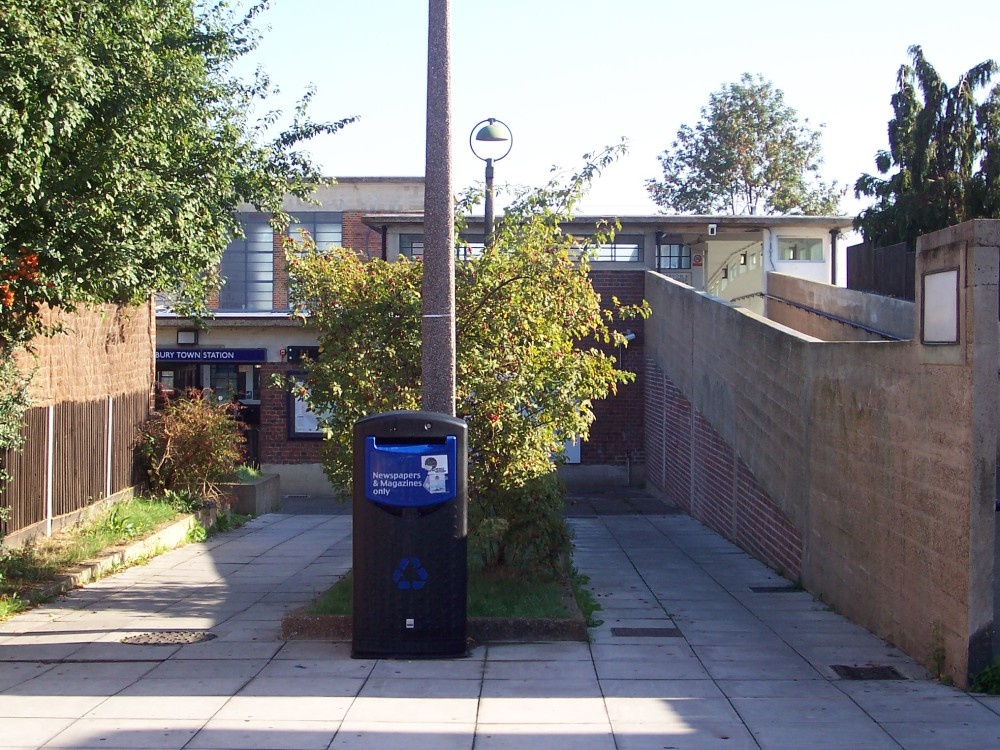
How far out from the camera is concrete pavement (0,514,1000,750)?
6137 millimetres

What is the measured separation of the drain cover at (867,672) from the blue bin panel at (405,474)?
301cm

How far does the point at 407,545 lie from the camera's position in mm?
7805

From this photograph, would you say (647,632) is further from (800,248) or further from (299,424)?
(800,248)

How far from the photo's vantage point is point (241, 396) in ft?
85.7

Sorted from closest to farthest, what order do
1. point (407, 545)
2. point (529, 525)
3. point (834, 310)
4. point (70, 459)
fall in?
point (407, 545), point (529, 525), point (70, 459), point (834, 310)

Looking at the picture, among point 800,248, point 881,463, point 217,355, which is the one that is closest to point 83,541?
point 881,463

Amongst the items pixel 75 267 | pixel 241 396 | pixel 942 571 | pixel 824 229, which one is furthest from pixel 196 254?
pixel 824 229

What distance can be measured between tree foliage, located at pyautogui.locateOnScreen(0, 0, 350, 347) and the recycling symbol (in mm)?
3508

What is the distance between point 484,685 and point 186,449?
399 inches

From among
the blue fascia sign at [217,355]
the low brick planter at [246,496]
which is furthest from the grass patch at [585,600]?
the blue fascia sign at [217,355]

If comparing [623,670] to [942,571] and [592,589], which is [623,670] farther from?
[592,589]

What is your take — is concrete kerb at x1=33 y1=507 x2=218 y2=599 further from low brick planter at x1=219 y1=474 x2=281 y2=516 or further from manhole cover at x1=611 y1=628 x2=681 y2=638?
manhole cover at x1=611 y1=628 x2=681 y2=638

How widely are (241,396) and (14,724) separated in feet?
66.3

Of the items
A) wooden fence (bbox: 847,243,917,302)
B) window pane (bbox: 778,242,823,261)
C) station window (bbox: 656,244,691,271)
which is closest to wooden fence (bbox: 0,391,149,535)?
wooden fence (bbox: 847,243,917,302)
